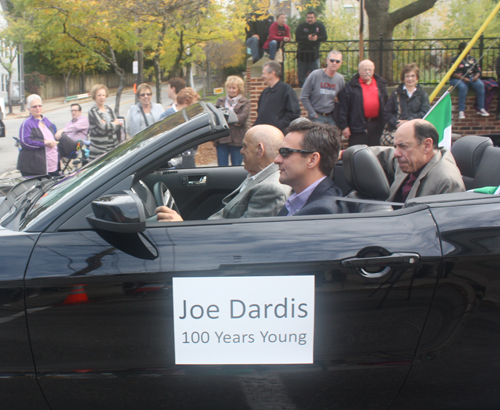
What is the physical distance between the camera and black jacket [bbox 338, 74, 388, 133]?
7.41 m

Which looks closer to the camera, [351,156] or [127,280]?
[127,280]

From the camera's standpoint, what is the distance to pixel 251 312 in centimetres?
197

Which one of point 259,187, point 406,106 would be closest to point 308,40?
point 406,106

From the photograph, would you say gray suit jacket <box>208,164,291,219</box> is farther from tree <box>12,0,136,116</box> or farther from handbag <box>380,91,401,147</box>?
tree <box>12,0,136,116</box>

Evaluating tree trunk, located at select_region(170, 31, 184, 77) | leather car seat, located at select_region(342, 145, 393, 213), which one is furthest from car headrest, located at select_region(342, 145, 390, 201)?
tree trunk, located at select_region(170, 31, 184, 77)

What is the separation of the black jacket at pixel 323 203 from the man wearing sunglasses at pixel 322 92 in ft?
17.6

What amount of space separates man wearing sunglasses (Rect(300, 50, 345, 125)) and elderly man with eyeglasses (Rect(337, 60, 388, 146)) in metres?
0.32

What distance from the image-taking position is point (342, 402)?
2.04 m

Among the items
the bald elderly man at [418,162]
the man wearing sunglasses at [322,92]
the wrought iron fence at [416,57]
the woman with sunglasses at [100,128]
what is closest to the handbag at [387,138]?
the man wearing sunglasses at [322,92]

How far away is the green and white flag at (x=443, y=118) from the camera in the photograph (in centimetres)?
390

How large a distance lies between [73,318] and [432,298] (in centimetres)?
131

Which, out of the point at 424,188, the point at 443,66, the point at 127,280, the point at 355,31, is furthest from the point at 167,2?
the point at 355,31

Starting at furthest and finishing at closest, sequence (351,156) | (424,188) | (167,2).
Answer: (167,2) → (424,188) → (351,156)

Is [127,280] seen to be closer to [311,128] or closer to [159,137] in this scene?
[159,137]
